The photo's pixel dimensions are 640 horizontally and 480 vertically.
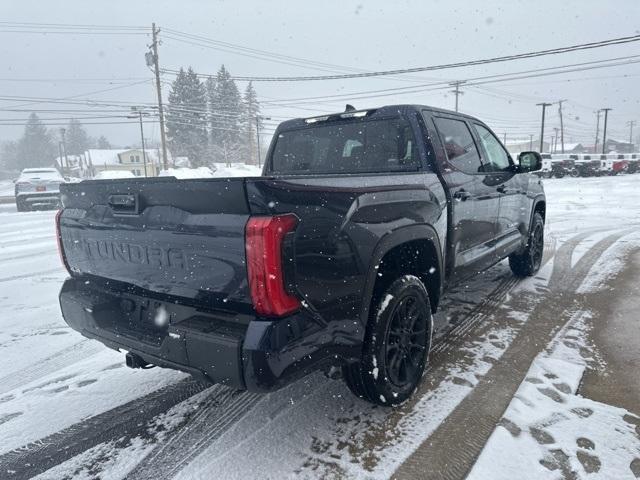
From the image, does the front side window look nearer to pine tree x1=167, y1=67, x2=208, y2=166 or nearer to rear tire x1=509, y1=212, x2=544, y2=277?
rear tire x1=509, y1=212, x2=544, y2=277

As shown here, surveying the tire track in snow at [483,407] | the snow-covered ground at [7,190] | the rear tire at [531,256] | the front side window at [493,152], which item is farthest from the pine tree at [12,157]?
the tire track in snow at [483,407]

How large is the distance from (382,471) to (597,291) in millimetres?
4209

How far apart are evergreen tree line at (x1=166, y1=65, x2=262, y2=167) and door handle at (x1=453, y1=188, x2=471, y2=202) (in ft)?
175

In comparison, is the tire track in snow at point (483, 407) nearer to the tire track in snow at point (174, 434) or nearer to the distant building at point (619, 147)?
the tire track in snow at point (174, 434)

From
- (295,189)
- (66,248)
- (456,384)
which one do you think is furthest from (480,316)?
(66,248)

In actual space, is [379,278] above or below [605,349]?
above

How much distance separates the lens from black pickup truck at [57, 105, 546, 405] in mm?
1910

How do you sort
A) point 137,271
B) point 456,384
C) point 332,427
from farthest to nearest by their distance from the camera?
1. point 456,384
2. point 332,427
3. point 137,271

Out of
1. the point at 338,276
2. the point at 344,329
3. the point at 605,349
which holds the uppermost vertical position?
the point at 338,276

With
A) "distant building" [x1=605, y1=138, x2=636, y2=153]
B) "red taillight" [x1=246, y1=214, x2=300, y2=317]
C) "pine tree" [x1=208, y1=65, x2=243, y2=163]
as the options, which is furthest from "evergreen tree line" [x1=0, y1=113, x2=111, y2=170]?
"distant building" [x1=605, y1=138, x2=636, y2=153]

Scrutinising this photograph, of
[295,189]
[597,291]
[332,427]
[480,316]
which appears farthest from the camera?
[597,291]

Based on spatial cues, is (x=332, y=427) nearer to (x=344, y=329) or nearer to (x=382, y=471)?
(x=382, y=471)

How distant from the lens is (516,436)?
2.44 m

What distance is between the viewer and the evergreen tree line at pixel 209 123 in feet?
189
